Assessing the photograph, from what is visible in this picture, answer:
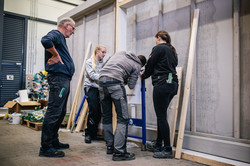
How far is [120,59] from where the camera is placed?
227 cm

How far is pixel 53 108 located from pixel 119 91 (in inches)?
29.3

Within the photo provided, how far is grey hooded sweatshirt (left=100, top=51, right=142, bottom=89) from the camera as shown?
222 cm

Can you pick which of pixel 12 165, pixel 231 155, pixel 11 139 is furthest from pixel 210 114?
pixel 11 139

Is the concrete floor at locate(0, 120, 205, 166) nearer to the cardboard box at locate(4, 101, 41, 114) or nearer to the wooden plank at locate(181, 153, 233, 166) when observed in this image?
the wooden plank at locate(181, 153, 233, 166)

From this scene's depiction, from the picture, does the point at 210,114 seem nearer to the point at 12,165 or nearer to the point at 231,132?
the point at 231,132

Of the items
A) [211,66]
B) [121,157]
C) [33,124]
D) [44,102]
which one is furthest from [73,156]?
[44,102]

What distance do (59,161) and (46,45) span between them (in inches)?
46.8

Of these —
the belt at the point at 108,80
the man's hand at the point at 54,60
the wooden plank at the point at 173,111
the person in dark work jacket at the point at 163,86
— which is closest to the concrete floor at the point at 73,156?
the person in dark work jacket at the point at 163,86

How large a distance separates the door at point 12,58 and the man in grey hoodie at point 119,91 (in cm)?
567

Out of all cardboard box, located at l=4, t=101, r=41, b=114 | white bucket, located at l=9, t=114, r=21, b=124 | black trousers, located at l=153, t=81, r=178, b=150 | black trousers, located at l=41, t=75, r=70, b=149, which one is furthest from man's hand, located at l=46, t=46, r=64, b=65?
cardboard box, located at l=4, t=101, r=41, b=114

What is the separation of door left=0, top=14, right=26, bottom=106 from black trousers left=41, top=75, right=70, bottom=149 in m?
5.37

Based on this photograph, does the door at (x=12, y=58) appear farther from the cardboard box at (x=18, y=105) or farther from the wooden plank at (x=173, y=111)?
the wooden plank at (x=173, y=111)

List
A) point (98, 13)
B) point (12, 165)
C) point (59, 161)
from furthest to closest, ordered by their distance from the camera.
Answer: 1. point (98, 13)
2. point (59, 161)
3. point (12, 165)

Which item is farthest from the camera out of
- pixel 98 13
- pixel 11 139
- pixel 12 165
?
pixel 98 13
